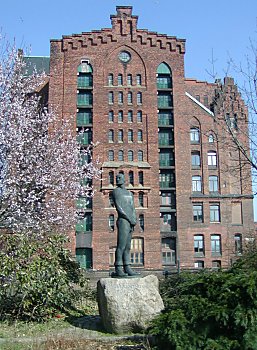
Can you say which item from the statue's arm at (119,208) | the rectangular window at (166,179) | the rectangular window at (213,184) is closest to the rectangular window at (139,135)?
the rectangular window at (166,179)

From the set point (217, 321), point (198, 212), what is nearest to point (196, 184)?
point (198, 212)

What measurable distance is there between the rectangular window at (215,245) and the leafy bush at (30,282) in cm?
3512

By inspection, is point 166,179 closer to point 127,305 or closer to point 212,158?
point 212,158

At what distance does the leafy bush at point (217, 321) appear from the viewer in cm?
710

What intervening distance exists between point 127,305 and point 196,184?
39.9 m

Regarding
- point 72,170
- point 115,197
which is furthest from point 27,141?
point 115,197

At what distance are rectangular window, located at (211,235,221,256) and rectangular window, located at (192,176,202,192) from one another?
5056 millimetres

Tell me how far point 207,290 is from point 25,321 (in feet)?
21.2

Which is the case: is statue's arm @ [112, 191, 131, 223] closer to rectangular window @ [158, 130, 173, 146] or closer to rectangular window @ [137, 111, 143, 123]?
rectangular window @ [137, 111, 143, 123]

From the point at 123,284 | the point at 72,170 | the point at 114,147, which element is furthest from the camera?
the point at 114,147

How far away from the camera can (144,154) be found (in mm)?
47969

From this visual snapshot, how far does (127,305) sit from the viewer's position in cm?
1084

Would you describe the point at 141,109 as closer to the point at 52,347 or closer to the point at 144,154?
the point at 144,154

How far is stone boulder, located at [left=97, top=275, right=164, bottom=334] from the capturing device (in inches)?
427
